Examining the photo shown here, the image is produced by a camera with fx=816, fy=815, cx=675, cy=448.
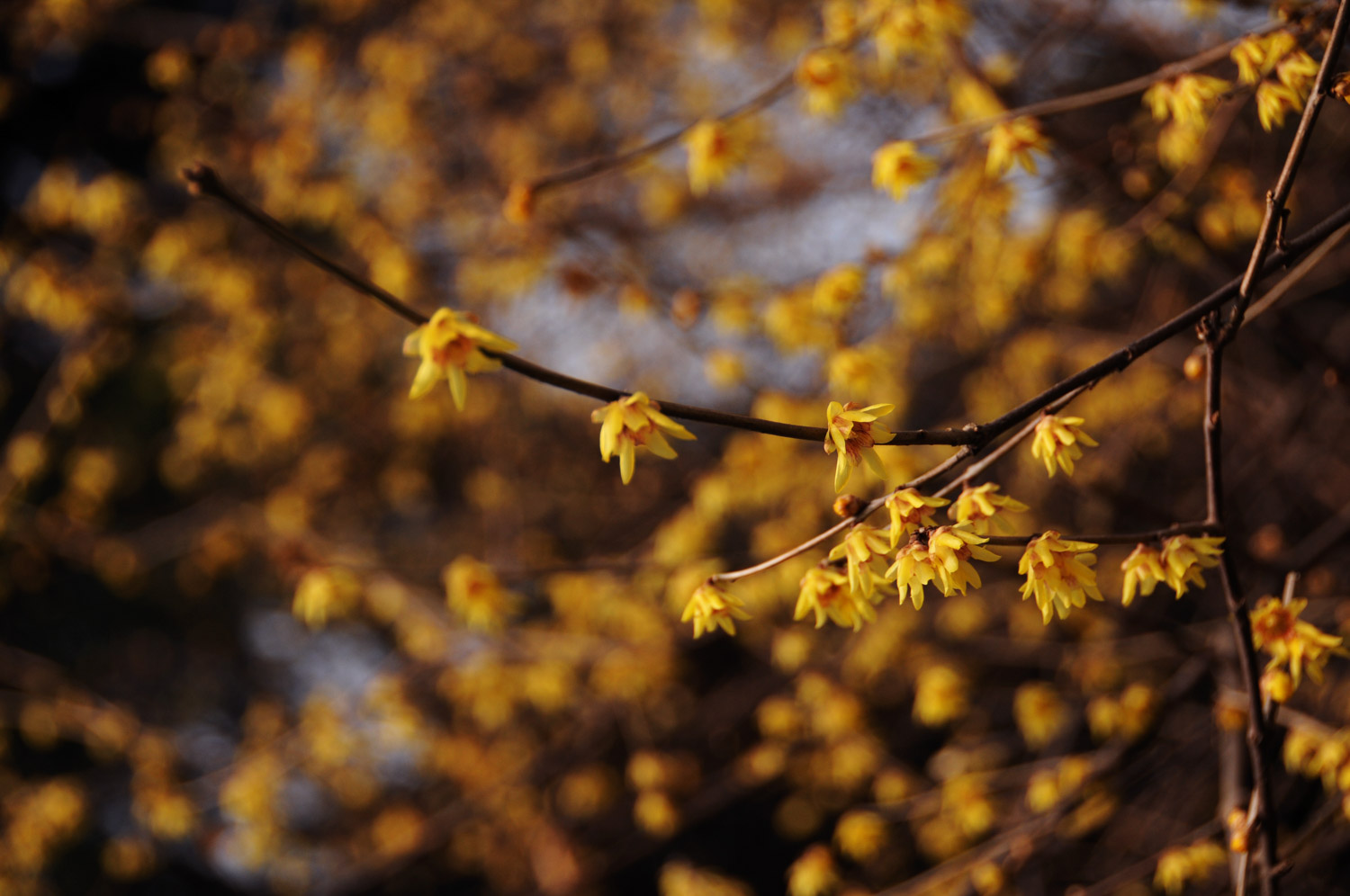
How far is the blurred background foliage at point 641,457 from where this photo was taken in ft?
7.48

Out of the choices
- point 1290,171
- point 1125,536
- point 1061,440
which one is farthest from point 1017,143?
point 1125,536

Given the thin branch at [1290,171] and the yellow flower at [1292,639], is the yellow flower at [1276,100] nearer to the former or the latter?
the thin branch at [1290,171]

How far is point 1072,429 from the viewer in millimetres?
1088

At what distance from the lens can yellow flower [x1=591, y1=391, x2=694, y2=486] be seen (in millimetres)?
970

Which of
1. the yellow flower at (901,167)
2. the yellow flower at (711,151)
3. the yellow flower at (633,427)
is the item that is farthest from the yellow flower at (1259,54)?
the yellow flower at (633,427)

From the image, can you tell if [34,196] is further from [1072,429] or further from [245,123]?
[1072,429]

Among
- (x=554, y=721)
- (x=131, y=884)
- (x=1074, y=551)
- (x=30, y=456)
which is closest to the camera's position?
(x=1074, y=551)

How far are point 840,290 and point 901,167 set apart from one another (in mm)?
351

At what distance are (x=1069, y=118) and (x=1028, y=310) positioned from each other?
1759 mm

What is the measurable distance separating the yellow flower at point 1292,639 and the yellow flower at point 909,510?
0.66 meters

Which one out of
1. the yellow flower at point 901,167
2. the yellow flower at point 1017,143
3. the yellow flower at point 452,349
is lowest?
the yellow flower at point 452,349

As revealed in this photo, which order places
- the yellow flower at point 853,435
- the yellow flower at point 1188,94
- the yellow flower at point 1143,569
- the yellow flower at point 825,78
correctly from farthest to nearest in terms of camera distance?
1. the yellow flower at point 825,78
2. the yellow flower at point 1188,94
3. the yellow flower at point 1143,569
4. the yellow flower at point 853,435

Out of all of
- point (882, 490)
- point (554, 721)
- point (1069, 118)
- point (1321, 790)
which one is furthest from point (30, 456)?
point (1069, 118)

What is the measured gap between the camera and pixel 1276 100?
1.37 m
